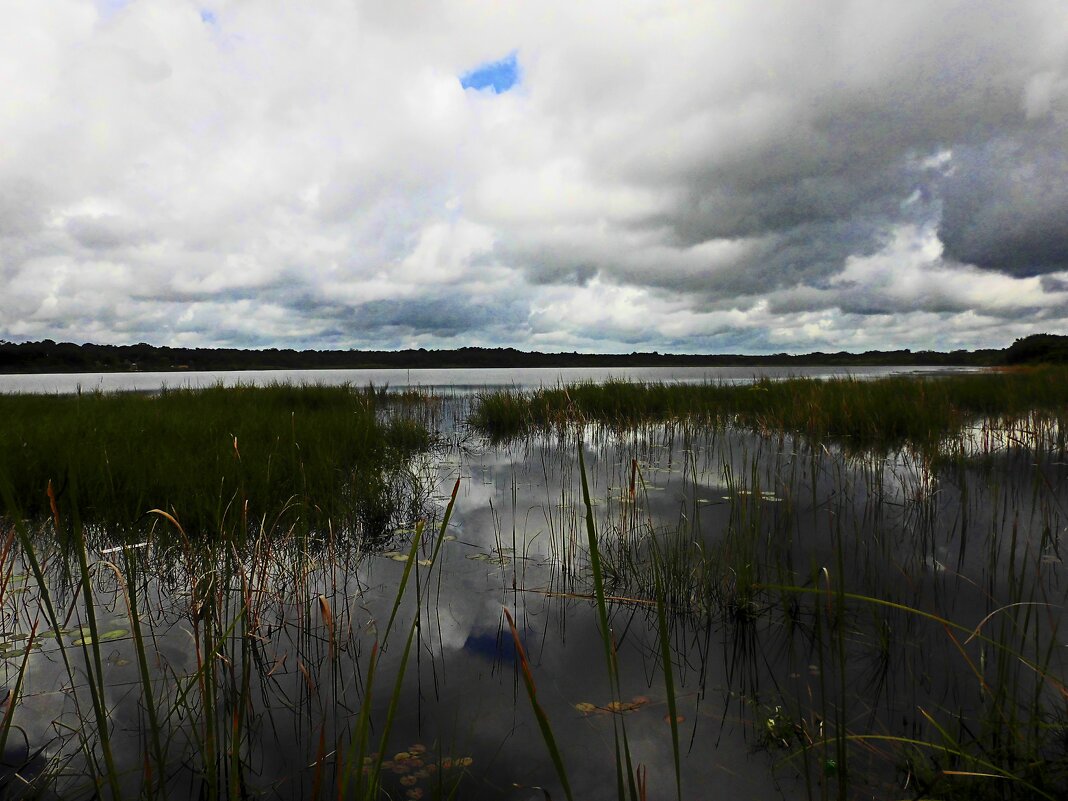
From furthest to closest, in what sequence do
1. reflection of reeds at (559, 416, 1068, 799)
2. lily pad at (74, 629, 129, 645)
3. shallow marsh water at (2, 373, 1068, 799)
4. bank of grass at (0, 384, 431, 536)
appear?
bank of grass at (0, 384, 431, 536)
lily pad at (74, 629, 129, 645)
shallow marsh water at (2, 373, 1068, 799)
reflection of reeds at (559, 416, 1068, 799)

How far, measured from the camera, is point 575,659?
334cm

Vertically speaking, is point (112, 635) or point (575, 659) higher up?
point (112, 635)

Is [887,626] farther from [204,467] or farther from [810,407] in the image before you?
[810,407]

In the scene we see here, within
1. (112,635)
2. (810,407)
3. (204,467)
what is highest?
(810,407)

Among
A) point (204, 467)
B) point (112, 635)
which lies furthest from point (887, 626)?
point (204, 467)

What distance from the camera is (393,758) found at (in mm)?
2516

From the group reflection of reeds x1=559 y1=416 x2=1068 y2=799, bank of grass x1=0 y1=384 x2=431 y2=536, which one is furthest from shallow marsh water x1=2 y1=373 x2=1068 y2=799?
bank of grass x1=0 y1=384 x2=431 y2=536

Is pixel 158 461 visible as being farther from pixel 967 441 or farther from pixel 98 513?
pixel 967 441

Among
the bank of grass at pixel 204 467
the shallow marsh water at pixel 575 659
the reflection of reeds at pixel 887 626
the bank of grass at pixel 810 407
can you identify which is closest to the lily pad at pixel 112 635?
the shallow marsh water at pixel 575 659

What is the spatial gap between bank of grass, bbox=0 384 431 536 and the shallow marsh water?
490mm

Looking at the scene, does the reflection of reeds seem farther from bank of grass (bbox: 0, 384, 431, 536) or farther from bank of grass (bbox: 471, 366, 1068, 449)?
bank of grass (bbox: 471, 366, 1068, 449)

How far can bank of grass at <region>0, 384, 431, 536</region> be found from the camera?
17.1 feet

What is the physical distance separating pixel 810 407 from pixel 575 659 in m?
8.20

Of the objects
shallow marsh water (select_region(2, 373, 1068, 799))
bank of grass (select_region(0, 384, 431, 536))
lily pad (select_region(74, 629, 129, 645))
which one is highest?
bank of grass (select_region(0, 384, 431, 536))
